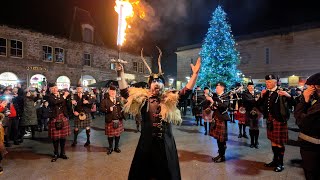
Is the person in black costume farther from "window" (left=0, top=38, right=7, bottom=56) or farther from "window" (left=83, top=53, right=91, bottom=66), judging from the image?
"window" (left=83, top=53, right=91, bottom=66)

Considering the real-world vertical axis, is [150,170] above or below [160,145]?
below

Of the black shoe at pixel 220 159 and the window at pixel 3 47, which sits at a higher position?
the window at pixel 3 47

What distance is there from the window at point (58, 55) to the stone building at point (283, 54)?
66.7ft

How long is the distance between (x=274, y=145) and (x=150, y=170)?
3.74m

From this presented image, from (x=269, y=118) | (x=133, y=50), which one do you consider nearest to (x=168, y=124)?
(x=269, y=118)

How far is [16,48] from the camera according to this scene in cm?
2044

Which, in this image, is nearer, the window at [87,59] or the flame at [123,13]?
the flame at [123,13]

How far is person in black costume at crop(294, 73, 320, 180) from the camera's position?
342cm

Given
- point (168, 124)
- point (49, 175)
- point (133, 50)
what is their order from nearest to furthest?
1. point (168, 124)
2. point (49, 175)
3. point (133, 50)

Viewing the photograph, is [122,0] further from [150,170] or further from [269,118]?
[269,118]

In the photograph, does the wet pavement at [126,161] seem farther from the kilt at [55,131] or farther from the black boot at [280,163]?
the kilt at [55,131]

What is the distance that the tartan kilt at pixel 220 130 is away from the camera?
6.23m

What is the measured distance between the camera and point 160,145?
3422 mm

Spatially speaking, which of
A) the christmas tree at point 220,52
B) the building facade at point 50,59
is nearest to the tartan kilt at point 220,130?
the christmas tree at point 220,52
